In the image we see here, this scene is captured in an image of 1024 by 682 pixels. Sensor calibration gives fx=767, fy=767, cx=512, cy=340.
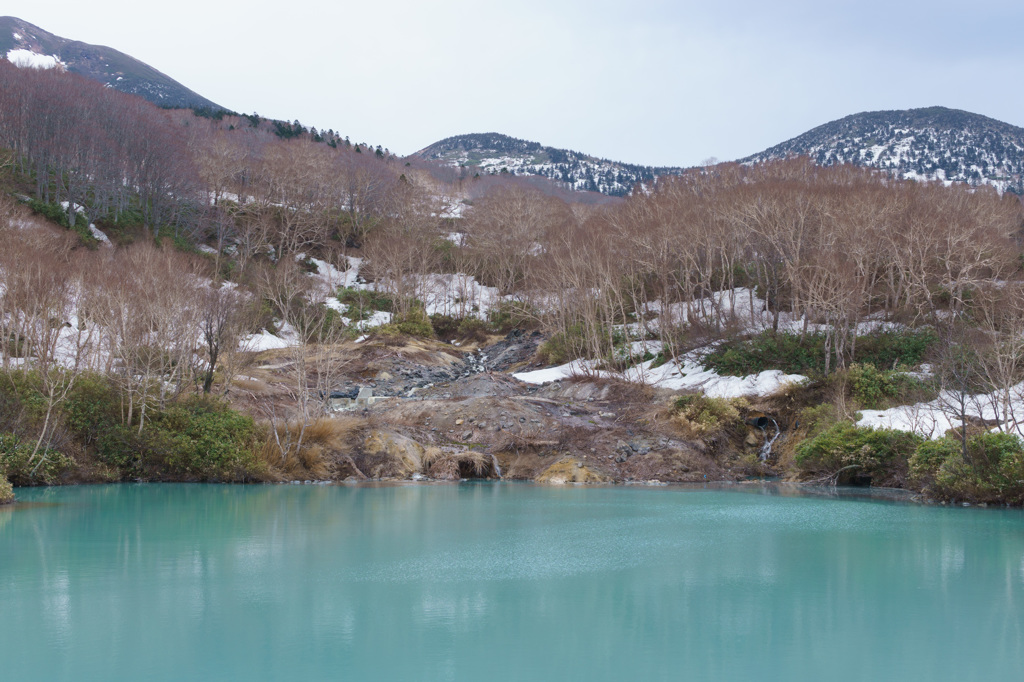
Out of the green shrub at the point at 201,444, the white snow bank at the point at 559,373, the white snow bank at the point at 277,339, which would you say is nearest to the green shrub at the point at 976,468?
the white snow bank at the point at 559,373

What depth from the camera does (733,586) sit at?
10188mm

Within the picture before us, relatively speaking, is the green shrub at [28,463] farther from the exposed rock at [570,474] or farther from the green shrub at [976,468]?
the green shrub at [976,468]

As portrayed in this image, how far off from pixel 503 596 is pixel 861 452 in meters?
17.8

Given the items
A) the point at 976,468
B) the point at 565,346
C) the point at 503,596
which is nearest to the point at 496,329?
the point at 565,346

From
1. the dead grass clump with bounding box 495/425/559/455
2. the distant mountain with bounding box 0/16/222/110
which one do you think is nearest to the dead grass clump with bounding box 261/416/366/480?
the dead grass clump with bounding box 495/425/559/455

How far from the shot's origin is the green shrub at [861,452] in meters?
23.1

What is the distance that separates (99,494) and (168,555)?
9486mm

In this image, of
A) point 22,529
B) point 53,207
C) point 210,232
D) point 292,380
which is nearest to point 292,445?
point 292,380

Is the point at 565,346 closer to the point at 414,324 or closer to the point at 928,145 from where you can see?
the point at 414,324

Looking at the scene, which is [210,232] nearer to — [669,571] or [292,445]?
[292,445]

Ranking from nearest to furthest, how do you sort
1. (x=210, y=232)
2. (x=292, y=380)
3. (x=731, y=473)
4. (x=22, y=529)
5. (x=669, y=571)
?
(x=669, y=571), (x=22, y=529), (x=731, y=473), (x=292, y=380), (x=210, y=232)

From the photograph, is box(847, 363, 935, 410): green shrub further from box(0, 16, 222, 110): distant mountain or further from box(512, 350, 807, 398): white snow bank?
box(0, 16, 222, 110): distant mountain

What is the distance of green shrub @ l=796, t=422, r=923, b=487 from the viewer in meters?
23.1

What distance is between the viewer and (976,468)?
1894 cm
